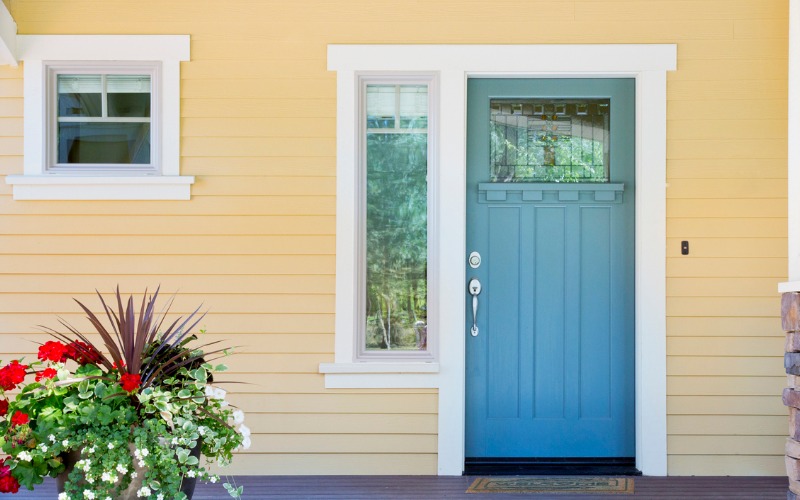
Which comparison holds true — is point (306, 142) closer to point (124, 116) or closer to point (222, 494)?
point (124, 116)

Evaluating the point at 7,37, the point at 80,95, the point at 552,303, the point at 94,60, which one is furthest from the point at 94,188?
the point at 552,303

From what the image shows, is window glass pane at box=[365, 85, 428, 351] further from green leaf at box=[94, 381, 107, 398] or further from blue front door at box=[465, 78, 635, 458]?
green leaf at box=[94, 381, 107, 398]

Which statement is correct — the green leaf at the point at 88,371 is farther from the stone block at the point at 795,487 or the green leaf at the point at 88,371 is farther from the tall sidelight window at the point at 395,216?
the stone block at the point at 795,487

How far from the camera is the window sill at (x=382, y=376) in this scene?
17.1 ft

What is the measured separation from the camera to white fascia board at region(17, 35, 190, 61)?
207 inches

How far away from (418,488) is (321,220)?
146 cm

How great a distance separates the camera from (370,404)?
17.2 ft

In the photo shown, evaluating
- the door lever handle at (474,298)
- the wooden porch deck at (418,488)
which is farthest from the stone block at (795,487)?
the door lever handle at (474,298)

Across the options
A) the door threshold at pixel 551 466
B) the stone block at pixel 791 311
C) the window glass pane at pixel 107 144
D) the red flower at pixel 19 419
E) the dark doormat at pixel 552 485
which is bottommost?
the dark doormat at pixel 552 485

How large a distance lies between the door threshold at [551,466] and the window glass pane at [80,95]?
9.04 feet

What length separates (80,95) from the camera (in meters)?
5.34

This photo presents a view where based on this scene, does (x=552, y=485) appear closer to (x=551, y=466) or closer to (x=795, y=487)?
(x=551, y=466)

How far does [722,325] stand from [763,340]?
0.76ft

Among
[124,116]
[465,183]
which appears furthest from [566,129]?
[124,116]
